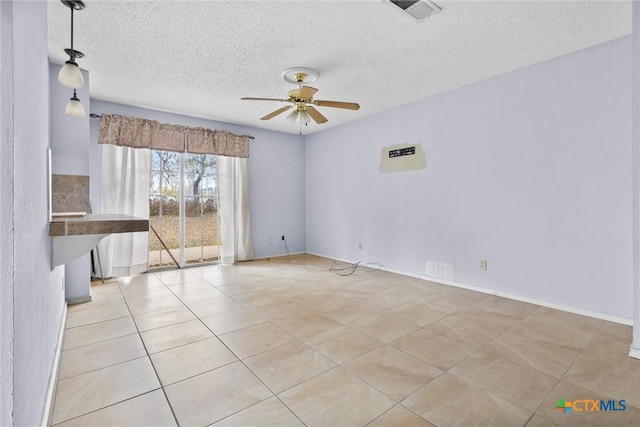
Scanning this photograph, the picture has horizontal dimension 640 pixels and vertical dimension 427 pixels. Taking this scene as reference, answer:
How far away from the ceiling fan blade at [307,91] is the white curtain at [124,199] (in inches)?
111

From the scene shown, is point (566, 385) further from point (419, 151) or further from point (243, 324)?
point (419, 151)

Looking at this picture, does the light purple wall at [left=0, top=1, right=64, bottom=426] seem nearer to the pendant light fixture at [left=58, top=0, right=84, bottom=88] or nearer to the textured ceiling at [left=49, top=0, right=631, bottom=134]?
the pendant light fixture at [left=58, top=0, right=84, bottom=88]

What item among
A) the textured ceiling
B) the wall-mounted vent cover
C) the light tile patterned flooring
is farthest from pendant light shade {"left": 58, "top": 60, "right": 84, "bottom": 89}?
the wall-mounted vent cover

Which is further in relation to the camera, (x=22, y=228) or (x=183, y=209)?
(x=183, y=209)

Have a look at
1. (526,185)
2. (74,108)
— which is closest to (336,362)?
(526,185)

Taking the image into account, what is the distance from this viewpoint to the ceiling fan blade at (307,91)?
3.06 meters

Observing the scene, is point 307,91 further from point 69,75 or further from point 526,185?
Answer: point 526,185

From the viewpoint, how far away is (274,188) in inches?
239

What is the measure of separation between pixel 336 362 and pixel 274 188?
4380 mm

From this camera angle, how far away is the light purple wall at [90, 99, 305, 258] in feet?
18.9

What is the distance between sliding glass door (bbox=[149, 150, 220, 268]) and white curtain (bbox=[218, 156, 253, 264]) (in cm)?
14

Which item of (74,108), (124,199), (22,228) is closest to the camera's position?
(22,228)
